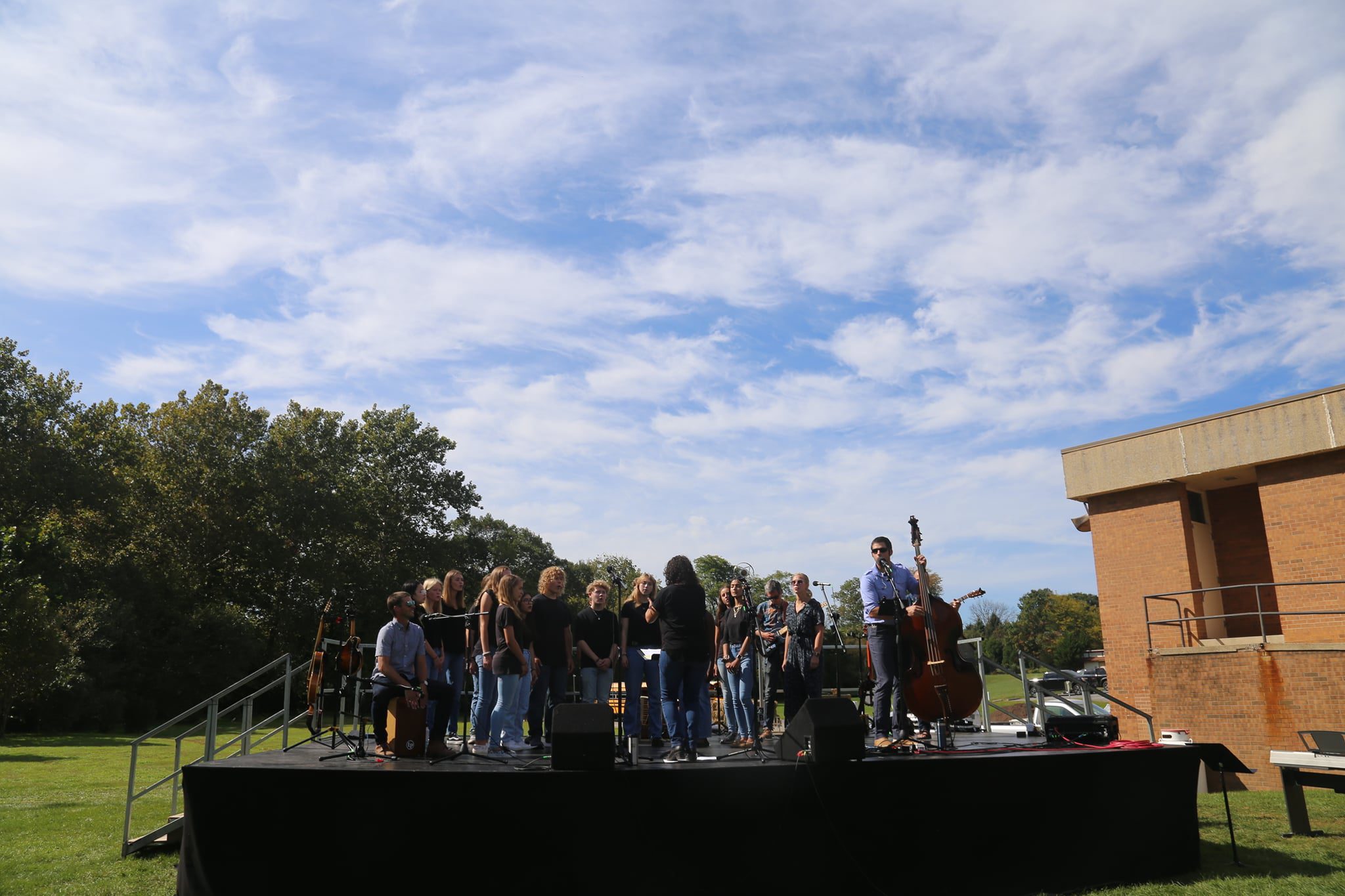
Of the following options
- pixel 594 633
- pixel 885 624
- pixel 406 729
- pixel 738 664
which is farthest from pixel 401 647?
pixel 885 624

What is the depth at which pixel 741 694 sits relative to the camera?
8.84m

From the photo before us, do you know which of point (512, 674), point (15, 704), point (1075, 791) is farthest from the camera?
point (15, 704)

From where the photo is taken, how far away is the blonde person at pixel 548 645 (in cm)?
840

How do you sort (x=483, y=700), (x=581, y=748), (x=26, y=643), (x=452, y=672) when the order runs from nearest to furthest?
(x=581, y=748), (x=483, y=700), (x=452, y=672), (x=26, y=643)

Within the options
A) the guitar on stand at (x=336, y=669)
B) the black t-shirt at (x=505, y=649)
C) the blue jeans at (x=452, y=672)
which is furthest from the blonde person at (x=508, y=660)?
the guitar on stand at (x=336, y=669)

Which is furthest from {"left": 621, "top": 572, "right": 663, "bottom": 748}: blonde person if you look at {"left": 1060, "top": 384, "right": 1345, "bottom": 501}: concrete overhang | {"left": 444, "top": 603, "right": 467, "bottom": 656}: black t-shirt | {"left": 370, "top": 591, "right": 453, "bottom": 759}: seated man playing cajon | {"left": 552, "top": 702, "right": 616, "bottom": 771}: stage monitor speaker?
{"left": 1060, "top": 384, "right": 1345, "bottom": 501}: concrete overhang

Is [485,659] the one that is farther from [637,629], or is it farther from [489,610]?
[637,629]

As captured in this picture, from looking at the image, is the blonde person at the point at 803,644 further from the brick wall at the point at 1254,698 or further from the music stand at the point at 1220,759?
the brick wall at the point at 1254,698

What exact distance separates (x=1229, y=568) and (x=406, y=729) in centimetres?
2006

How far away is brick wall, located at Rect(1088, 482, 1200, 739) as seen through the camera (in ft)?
63.1

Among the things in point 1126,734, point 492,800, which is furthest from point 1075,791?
point 1126,734

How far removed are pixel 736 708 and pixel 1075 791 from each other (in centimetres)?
317

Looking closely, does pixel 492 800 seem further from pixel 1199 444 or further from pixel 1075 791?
pixel 1199 444

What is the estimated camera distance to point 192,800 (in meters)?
6.75
